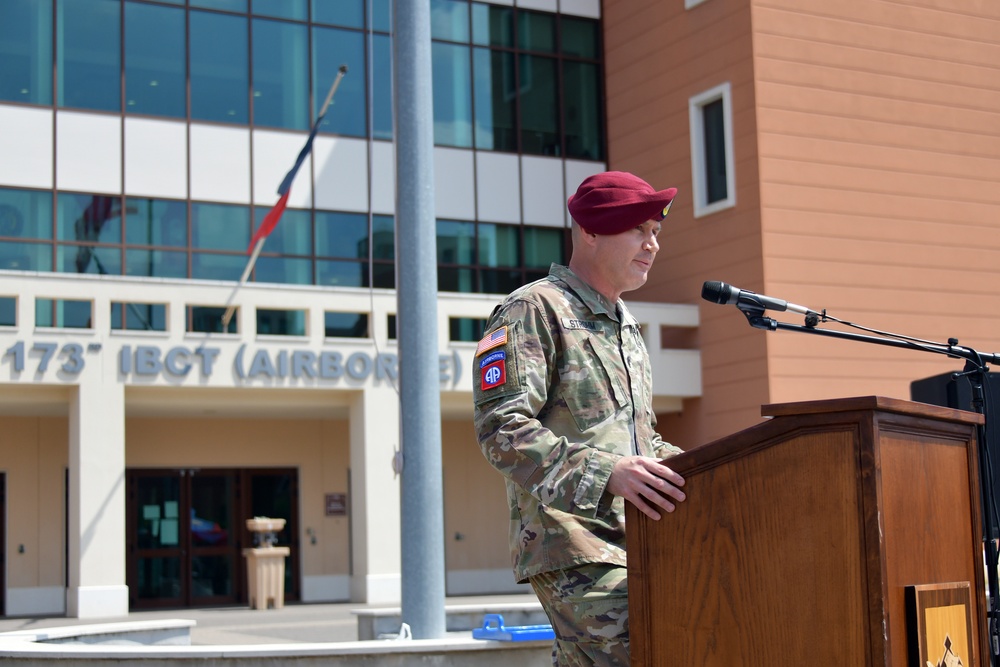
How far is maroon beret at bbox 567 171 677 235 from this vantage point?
11.0 ft

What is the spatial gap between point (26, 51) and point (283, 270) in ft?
21.6

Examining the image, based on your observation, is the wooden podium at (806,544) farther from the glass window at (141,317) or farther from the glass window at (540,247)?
the glass window at (540,247)

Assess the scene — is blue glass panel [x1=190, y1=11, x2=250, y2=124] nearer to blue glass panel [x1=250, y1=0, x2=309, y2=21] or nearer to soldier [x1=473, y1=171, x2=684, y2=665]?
blue glass panel [x1=250, y1=0, x2=309, y2=21]

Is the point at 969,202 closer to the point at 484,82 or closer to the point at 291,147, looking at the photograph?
the point at 484,82

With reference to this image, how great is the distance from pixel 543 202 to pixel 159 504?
11013 mm

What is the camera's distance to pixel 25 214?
81.5 ft

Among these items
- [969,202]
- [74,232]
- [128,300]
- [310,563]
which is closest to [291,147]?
[74,232]

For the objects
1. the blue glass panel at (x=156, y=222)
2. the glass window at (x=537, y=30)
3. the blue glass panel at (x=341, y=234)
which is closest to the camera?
the blue glass panel at (x=156, y=222)

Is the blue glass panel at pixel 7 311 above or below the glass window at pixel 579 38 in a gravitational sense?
below

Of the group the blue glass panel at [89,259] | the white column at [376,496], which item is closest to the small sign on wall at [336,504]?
the white column at [376,496]

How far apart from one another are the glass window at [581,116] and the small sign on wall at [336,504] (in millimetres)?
9735

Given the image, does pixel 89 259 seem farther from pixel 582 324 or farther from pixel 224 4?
pixel 582 324

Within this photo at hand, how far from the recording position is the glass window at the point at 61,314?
77.9ft

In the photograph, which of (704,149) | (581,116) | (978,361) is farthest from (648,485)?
(581,116)
